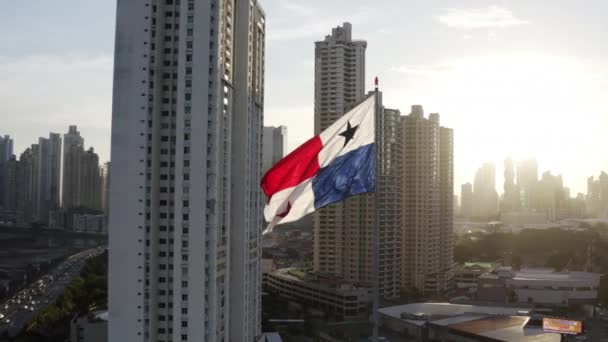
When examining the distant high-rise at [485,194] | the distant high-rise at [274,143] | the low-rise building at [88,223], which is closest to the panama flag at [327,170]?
the distant high-rise at [274,143]

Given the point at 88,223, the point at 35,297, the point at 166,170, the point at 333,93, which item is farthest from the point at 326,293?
the point at 88,223

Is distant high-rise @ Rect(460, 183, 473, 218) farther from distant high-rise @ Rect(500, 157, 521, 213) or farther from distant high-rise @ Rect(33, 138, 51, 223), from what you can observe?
distant high-rise @ Rect(33, 138, 51, 223)

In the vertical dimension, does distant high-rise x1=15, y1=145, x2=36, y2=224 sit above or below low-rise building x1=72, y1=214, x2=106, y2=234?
above

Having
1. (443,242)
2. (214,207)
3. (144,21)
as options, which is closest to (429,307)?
(443,242)

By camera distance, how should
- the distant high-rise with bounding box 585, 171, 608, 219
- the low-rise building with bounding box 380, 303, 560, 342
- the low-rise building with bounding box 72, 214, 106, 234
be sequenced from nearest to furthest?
the low-rise building with bounding box 380, 303, 560, 342 < the low-rise building with bounding box 72, 214, 106, 234 < the distant high-rise with bounding box 585, 171, 608, 219

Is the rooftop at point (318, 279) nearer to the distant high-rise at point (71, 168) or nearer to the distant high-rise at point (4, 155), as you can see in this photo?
the distant high-rise at point (71, 168)

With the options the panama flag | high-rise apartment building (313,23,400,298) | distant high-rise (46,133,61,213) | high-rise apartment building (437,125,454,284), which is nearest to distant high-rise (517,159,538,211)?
high-rise apartment building (437,125,454,284)
